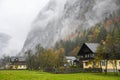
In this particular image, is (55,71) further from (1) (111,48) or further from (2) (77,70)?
(1) (111,48)

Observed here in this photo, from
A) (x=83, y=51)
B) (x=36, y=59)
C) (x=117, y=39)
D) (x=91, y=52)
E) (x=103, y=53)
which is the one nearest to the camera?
(x=117, y=39)

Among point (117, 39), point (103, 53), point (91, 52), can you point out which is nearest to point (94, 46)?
point (91, 52)

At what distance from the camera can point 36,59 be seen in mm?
124188

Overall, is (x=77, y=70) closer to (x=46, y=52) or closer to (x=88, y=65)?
(x=88, y=65)

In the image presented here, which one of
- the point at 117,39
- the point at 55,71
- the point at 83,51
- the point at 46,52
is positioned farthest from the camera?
the point at 46,52

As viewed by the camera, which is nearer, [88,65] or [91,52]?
[91,52]

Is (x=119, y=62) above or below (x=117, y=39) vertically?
below

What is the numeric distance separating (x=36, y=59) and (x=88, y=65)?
32.8 meters

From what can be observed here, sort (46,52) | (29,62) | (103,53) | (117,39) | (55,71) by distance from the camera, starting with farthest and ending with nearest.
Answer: (29,62) → (46,52) → (55,71) → (103,53) → (117,39)

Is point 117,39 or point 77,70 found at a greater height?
point 117,39

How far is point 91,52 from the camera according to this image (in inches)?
3565

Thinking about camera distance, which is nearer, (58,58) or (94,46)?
(94,46)

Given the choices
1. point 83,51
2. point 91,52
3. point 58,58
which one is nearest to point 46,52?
point 58,58

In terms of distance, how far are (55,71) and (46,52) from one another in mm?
31762
